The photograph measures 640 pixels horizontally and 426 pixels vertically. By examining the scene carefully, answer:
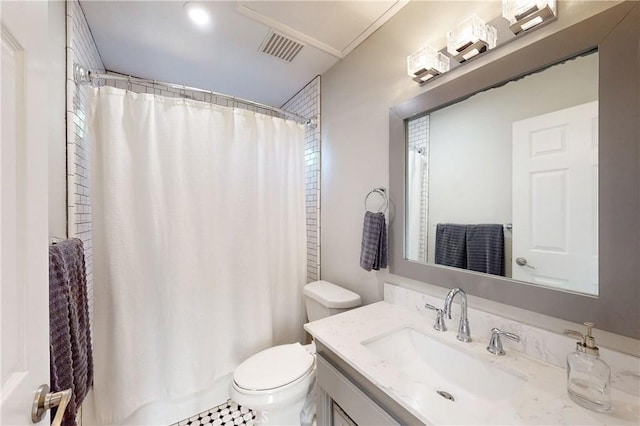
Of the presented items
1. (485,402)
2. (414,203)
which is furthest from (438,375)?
(414,203)

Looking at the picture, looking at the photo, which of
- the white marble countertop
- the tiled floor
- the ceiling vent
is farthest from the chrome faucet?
the ceiling vent

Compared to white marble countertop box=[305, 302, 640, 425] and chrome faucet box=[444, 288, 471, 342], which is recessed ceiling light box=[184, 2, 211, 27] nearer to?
white marble countertop box=[305, 302, 640, 425]

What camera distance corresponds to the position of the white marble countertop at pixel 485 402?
61 cm

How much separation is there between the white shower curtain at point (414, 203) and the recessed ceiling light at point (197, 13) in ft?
4.49

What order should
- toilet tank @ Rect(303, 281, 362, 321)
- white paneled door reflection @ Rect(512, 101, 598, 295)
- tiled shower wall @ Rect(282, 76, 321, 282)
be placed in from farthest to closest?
tiled shower wall @ Rect(282, 76, 321, 282) < toilet tank @ Rect(303, 281, 362, 321) < white paneled door reflection @ Rect(512, 101, 598, 295)

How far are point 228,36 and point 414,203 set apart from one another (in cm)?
154

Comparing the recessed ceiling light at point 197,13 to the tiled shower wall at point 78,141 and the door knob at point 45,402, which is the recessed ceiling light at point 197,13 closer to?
the tiled shower wall at point 78,141

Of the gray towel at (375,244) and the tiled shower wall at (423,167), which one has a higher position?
the tiled shower wall at (423,167)

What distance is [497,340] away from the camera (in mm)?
892

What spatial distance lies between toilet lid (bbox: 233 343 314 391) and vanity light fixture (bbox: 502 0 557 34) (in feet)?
5.59

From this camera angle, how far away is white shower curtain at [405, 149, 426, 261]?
1289mm

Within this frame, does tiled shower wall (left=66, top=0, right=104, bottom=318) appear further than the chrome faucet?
Yes

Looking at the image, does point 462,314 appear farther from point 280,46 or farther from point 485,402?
point 280,46

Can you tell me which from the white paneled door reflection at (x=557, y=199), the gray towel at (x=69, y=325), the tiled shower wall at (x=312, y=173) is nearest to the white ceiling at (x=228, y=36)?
the tiled shower wall at (x=312, y=173)
